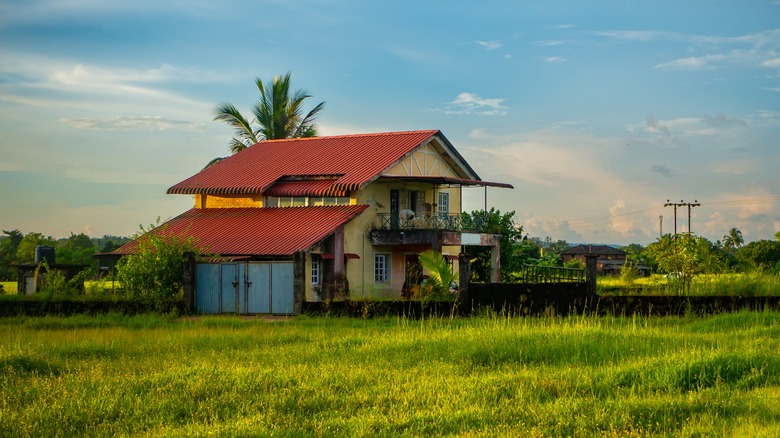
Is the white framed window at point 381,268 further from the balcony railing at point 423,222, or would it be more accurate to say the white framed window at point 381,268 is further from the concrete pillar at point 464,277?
the concrete pillar at point 464,277

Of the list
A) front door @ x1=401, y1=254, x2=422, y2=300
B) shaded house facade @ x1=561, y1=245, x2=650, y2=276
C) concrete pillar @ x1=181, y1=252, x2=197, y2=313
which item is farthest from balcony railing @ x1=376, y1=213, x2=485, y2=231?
shaded house facade @ x1=561, y1=245, x2=650, y2=276

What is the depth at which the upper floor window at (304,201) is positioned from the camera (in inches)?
1378

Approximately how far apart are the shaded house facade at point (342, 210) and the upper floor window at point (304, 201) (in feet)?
0.14

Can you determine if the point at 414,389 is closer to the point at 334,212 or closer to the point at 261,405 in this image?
the point at 261,405

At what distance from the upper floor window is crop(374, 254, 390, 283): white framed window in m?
2.60

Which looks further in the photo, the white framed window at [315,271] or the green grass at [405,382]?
the white framed window at [315,271]

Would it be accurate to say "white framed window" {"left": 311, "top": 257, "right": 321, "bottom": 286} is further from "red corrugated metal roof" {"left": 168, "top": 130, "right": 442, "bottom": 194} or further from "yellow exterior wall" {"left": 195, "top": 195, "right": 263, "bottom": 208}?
"yellow exterior wall" {"left": 195, "top": 195, "right": 263, "bottom": 208}

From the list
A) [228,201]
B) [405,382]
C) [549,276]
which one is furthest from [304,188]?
[405,382]

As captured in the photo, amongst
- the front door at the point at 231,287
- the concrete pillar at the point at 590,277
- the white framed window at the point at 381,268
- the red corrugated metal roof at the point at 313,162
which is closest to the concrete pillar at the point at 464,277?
the concrete pillar at the point at 590,277

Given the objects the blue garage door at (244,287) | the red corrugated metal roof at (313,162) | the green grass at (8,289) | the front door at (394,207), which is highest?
the red corrugated metal roof at (313,162)

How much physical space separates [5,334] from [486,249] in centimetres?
2317

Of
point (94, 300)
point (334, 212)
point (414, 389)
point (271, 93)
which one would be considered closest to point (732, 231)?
point (271, 93)

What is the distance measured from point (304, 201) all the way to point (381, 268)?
4128 mm

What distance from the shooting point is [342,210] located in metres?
33.9
